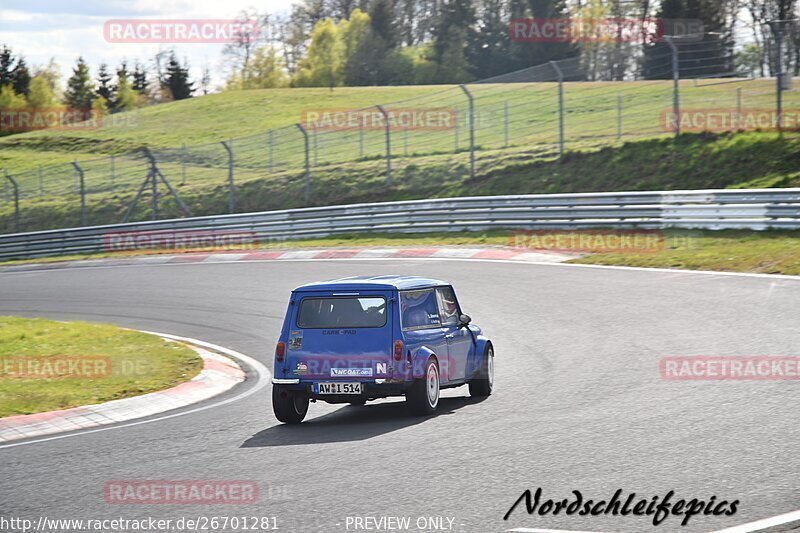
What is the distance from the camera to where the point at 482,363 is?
465 inches

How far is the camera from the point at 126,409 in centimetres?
1178

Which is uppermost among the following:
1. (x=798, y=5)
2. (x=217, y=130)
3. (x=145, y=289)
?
(x=798, y=5)

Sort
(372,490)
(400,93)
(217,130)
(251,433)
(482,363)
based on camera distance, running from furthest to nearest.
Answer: (400,93) → (217,130) → (482,363) → (251,433) → (372,490)

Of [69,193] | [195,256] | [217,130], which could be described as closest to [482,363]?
[195,256]

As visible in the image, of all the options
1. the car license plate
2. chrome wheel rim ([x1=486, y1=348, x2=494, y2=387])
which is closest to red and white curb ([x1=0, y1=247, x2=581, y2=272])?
chrome wheel rim ([x1=486, y1=348, x2=494, y2=387])

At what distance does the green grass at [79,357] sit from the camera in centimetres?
1219

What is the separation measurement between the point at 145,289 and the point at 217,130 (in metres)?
55.3

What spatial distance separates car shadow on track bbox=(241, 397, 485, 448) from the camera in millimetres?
9555

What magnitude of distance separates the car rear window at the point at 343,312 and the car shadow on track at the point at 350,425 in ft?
3.25

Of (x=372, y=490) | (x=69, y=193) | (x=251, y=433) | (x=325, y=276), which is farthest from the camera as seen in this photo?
(x=69, y=193)

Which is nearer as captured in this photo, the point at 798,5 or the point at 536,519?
the point at 536,519

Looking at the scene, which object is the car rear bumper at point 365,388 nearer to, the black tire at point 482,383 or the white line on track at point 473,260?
the black tire at point 482,383

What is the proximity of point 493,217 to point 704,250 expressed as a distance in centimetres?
745

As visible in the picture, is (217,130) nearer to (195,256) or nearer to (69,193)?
(69,193)
